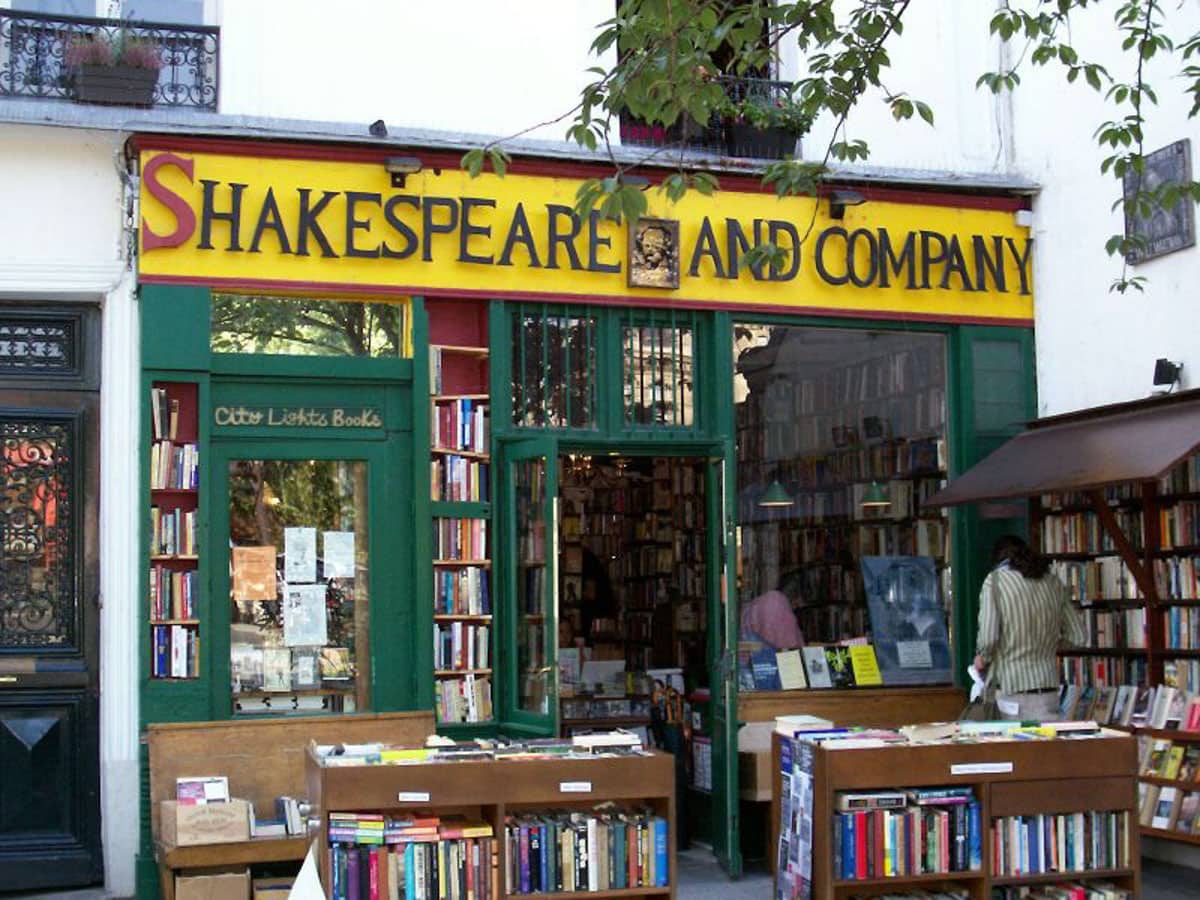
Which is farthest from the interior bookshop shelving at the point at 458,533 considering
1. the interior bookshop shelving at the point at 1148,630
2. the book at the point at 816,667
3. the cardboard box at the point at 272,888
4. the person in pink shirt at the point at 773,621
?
the interior bookshop shelving at the point at 1148,630

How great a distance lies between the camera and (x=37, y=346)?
30.5 ft

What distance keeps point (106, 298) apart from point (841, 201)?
14.9 feet

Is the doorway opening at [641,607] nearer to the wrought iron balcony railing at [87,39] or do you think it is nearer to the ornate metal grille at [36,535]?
the ornate metal grille at [36,535]

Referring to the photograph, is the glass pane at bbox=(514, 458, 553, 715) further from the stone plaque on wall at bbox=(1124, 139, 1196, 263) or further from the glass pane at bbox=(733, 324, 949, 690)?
the stone plaque on wall at bbox=(1124, 139, 1196, 263)

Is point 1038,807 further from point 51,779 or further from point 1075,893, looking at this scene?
point 51,779

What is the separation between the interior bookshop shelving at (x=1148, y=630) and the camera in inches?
373

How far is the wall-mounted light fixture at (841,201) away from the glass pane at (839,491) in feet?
2.48

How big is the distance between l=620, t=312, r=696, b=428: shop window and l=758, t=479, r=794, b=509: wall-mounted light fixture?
0.75m

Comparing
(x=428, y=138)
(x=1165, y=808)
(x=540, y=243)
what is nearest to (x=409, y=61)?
(x=428, y=138)

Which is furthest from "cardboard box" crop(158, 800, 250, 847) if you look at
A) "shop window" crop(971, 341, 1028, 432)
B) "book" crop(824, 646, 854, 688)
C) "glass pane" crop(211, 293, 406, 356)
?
"shop window" crop(971, 341, 1028, 432)

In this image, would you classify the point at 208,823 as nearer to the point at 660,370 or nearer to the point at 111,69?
the point at 660,370

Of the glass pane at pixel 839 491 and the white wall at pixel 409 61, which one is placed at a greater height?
the white wall at pixel 409 61

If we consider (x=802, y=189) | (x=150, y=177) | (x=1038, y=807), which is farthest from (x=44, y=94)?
(x=1038, y=807)

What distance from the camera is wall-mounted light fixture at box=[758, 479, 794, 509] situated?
1073cm
